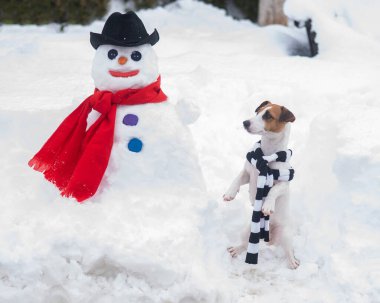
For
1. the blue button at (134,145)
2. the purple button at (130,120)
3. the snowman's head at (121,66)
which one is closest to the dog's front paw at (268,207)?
the blue button at (134,145)

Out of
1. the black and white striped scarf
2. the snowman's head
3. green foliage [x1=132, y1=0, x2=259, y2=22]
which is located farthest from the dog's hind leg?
green foliage [x1=132, y1=0, x2=259, y2=22]

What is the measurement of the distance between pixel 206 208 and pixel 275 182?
0.44 meters

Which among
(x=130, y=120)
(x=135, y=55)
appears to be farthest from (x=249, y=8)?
(x=130, y=120)

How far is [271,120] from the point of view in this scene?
10.3ft

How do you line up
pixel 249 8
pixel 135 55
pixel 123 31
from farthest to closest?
pixel 249 8 < pixel 135 55 < pixel 123 31

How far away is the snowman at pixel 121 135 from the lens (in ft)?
10.7

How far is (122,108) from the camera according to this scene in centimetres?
338

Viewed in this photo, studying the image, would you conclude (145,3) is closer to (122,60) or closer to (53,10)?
(53,10)

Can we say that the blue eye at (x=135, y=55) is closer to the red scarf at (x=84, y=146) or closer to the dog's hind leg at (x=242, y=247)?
the red scarf at (x=84, y=146)

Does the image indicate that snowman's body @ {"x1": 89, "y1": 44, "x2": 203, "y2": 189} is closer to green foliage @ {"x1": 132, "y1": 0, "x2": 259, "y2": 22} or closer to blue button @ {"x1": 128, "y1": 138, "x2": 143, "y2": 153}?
blue button @ {"x1": 128, "y1": 138, "x2": 143, "y2": 153}

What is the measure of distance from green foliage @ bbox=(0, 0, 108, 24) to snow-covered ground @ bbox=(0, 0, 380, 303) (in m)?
1.51

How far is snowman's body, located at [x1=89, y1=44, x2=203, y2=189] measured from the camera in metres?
3.30

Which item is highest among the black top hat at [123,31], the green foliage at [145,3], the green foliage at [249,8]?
the black top hat at [123,31]

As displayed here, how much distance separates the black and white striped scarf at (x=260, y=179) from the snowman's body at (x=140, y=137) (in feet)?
1.31
